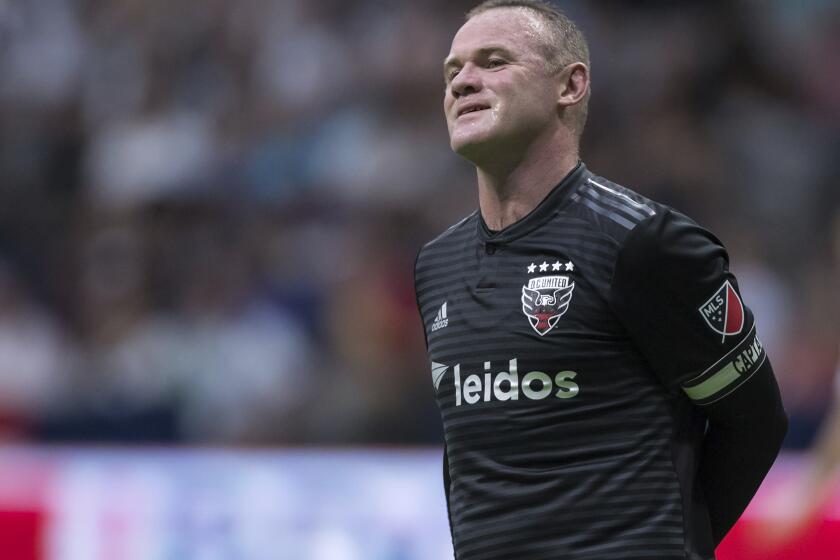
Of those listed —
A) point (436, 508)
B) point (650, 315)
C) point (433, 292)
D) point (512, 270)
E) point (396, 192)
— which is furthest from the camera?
point (396, 192)

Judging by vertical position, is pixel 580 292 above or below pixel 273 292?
below

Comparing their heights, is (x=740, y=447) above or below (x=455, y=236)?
below

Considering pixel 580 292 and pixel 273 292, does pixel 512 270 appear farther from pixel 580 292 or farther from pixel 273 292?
pixel 273 292

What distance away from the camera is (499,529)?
319cm

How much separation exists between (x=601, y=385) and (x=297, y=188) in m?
7.38

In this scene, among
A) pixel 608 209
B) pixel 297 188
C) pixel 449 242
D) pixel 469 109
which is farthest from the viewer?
pixel 297 188

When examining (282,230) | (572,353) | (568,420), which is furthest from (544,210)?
(282,230)

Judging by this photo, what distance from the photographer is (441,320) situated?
3.47 metres

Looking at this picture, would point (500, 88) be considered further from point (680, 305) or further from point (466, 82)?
point (680, 305)

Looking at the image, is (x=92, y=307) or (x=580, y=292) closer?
(x=580, y=292)

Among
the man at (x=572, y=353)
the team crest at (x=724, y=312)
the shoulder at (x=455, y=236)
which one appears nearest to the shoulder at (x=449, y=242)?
the shoulder at (x=455, y=236)

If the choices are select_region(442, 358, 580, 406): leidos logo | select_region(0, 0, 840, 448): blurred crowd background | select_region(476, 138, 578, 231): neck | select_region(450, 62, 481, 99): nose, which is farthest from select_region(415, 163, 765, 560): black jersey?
select_region(0, 0, 840, 448): blurred crowd background

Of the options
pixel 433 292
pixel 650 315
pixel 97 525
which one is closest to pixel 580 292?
pixel 650 315

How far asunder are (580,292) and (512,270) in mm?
200
